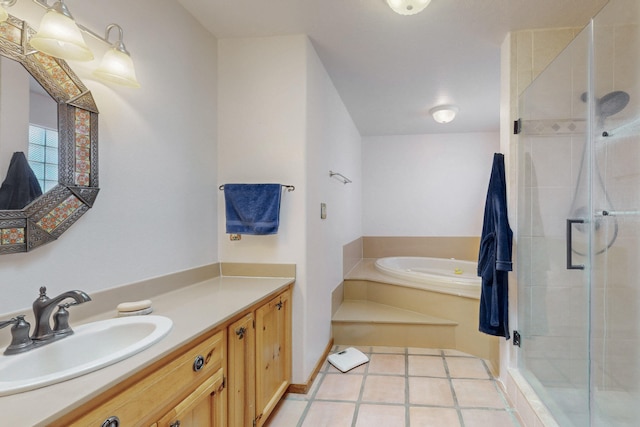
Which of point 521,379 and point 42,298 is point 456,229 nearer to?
point 521,379

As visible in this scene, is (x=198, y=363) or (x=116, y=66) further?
(x=116, y=66)

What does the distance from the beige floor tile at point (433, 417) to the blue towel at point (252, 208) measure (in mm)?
1370

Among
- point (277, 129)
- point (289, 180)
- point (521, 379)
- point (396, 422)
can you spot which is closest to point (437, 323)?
point (521, 379)

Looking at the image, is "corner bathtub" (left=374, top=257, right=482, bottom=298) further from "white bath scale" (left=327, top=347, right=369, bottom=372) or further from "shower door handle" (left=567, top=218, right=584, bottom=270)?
"shower door handle" (left=567, top=218, right=584, bottom=270)

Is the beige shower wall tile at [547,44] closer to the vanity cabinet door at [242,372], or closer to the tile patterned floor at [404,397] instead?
the tile patterned floor at [404,397]

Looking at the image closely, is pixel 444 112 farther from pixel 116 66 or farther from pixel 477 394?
pixel 116 66

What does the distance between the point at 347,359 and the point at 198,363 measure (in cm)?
178

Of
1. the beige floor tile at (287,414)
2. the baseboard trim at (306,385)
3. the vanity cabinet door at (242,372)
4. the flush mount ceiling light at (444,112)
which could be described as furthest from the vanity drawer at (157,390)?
the flush mount ceiling light at (444,112)

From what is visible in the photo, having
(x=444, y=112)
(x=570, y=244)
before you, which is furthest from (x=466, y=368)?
(x=444, y=112)

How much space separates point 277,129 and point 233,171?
0.41 m

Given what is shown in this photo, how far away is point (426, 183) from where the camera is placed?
16.3ft

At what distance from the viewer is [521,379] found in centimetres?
212

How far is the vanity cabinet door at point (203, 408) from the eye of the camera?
1095 millimetres

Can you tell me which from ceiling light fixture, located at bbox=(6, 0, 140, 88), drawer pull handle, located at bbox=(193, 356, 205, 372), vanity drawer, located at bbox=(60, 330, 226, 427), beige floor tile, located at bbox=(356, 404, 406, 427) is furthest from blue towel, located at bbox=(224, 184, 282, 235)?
beige floor tile, located at bbox=(356, 404, 406, 427)
